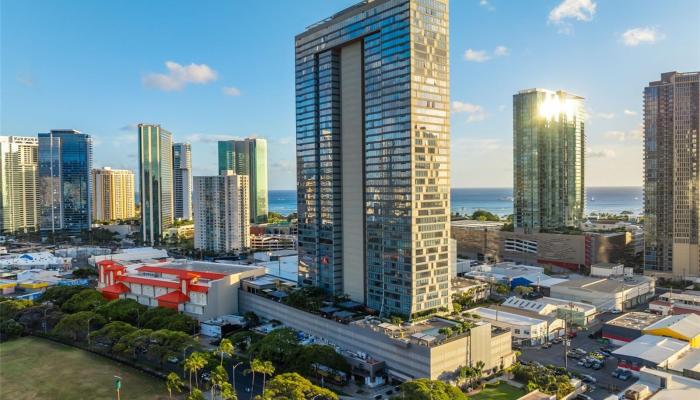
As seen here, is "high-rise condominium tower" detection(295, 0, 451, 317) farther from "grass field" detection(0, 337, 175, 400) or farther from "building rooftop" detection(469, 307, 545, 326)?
"grass field" detection(0, 337, 175, 400)

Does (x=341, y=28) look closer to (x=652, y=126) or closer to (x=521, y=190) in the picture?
(x=652, y=126)

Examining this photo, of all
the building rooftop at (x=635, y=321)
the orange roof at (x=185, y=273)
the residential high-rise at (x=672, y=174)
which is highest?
the residential high-rise at (x=672, y=174)

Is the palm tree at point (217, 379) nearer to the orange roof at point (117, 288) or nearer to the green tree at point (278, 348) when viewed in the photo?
the green tree at point (278, 348)

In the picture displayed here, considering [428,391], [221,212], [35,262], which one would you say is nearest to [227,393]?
[428,391]

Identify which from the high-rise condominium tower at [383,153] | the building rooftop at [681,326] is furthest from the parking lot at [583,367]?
the high-rise condominium tower at [383,153]

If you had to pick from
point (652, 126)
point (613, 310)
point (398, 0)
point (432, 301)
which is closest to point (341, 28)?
point (398, 0)

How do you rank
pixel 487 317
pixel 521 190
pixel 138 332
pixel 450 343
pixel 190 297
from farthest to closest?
pixel 521 190 → pixel 190 297 → pixel 487 317 → pixel 138 332 → pixel 450 343

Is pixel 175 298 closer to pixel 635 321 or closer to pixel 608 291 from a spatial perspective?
pixel 635 321

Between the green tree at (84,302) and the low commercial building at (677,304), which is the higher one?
the green tree at (84,302)
